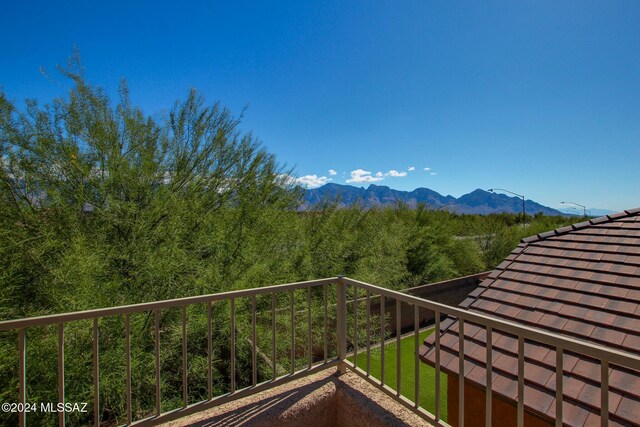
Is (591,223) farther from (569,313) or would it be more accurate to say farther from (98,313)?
(98,313)

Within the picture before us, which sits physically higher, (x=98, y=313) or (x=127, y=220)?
Result: (x=127, y=220)

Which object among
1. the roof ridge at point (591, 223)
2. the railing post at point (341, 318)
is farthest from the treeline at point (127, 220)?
the roof ridge at point (591, 223)

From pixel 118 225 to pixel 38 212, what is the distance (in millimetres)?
628

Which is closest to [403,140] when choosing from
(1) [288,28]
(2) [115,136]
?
(1) [288,28]

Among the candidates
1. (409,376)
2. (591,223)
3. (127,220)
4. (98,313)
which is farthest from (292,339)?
(591,223)

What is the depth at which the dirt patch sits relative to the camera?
190 centimetres

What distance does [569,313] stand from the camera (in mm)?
2842

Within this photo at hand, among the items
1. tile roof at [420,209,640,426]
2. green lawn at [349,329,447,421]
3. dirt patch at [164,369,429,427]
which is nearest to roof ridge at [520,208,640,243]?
tile roof at [420,209,640,426]

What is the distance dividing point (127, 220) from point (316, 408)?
2.36m

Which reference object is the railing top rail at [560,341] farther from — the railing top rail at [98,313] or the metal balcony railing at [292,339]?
the railing top rail at [98,313]

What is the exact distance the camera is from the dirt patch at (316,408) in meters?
1.90

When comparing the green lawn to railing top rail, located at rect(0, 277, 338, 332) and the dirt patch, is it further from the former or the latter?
railing top rail, located at rect(0, 277, 338, 332)

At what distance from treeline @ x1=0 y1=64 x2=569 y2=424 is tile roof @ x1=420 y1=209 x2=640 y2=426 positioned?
2132 mm

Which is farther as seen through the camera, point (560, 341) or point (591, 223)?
point (591, 223)
